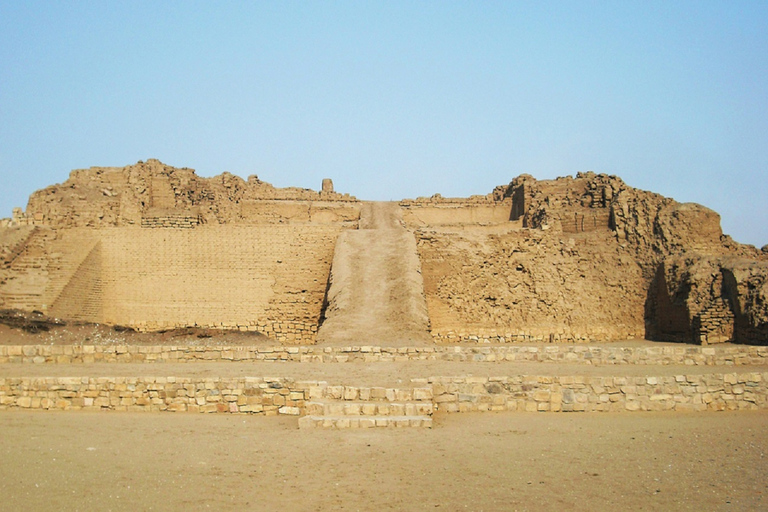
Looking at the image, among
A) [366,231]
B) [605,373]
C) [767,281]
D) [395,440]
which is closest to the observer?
[395,440]

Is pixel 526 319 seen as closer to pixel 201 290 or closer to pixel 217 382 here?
pixel 201 290

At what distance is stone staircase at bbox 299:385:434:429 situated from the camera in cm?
935

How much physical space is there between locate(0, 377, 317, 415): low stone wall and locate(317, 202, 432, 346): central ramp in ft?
16.0

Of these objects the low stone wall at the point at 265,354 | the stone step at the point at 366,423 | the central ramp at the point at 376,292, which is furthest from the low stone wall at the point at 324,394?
the central ramp at the point at 376,292

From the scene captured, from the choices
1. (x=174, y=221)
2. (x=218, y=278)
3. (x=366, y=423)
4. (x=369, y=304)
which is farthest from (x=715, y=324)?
(x=174, y=221)

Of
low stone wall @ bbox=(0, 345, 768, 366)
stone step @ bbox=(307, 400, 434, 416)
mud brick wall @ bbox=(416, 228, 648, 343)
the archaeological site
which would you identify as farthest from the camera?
mud brick wall @ bbox=(416, 228, 648, 343)

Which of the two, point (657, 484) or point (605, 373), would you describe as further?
point (605, 373)

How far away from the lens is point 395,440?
8.71m

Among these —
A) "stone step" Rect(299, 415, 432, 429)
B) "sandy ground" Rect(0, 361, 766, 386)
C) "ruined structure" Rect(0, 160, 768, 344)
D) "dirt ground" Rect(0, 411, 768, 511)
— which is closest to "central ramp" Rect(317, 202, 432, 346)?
"ruined structure" Rect(0, 160, 768, 344)

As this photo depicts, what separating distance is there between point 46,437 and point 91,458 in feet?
4.71

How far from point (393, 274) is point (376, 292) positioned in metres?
1.13

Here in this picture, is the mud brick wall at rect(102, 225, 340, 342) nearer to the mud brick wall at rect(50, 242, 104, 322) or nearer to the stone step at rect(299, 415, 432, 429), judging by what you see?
the mud brick wall at rect(50, 242, 104, 322)

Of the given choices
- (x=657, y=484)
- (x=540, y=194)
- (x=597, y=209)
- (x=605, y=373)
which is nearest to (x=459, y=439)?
(x=657, y=484)

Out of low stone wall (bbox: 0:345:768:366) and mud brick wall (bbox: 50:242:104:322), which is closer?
low stone wall (bbox: 0:345:768:366)
